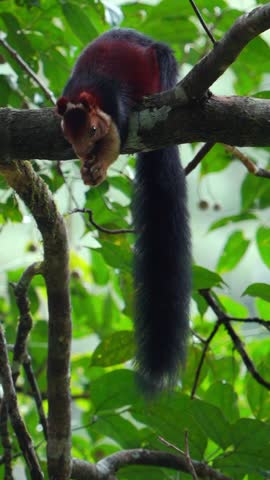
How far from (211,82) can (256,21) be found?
0.69ft

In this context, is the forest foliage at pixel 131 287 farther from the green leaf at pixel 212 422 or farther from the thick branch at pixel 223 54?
the thick branch at pixel 223 54

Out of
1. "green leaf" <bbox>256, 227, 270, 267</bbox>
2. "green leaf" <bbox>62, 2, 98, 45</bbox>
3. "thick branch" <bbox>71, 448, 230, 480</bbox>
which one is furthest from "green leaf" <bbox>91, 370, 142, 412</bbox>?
"green leaf" <bbox>62, 2, 98, 45</bbox>

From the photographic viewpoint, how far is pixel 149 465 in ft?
8.43

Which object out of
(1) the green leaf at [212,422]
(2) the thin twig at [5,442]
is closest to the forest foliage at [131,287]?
(1) the green leaf at [212,422]

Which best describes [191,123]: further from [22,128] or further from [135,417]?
[135,417]

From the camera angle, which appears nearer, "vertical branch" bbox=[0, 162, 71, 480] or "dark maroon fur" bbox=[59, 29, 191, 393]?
"vertical branch" bbox=[0, 162, 71, 480]

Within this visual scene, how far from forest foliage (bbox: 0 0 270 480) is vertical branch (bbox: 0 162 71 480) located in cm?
24

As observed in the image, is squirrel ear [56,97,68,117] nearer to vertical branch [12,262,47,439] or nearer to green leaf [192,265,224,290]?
vertical branch [12,262,47,439]

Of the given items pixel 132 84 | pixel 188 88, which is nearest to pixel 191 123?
pixel 188 88

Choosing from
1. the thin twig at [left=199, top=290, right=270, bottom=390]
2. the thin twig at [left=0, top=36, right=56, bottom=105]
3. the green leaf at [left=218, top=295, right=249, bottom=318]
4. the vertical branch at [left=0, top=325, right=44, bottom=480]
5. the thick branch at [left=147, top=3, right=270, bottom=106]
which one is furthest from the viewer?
the green leaf at [left=218, top=295, right=249, bottom=318]

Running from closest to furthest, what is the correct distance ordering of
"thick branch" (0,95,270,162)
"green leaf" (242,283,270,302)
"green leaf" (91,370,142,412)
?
"thick branch" (0,95,270,162), "green leaf" (242,283,270,302), "green leaf" (91,370,142,412)

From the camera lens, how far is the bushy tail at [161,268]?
2725 mm

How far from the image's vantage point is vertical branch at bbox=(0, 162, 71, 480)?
2387mm

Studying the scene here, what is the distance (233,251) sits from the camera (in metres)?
3.40
